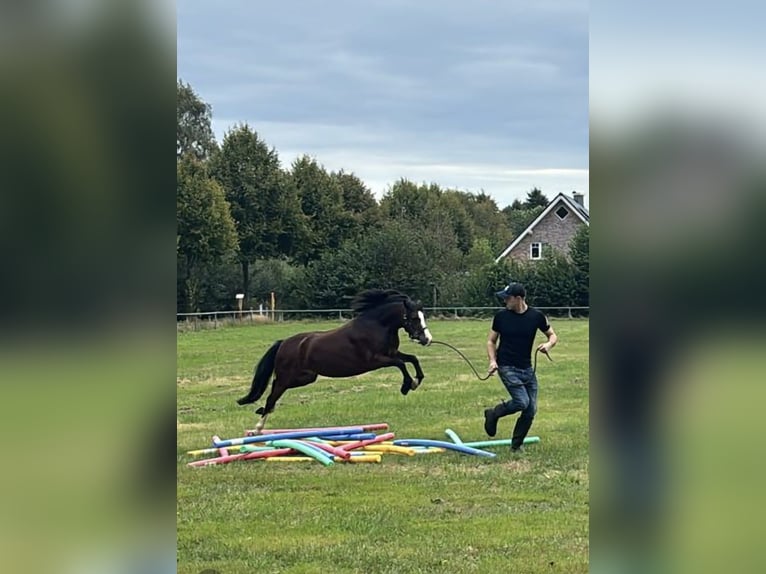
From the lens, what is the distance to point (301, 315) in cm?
774

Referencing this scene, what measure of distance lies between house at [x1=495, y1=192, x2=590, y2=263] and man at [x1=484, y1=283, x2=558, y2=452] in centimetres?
51

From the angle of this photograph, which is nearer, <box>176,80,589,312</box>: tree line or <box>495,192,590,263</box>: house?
<box>176,80,589,312</box>: tree line

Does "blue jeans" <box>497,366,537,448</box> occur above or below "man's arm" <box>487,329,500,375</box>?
below

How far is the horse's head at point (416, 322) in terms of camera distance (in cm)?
800

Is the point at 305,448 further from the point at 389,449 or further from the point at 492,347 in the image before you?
the point at 492,347

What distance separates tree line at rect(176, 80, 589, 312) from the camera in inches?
187

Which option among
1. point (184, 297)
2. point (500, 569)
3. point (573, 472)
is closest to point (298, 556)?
point (500, 569)

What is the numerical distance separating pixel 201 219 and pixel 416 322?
381 centimetres

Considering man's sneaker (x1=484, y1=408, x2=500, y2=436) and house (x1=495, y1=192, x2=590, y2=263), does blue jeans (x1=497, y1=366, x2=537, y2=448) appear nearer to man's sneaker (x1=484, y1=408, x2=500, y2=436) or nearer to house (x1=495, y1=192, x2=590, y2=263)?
man's sneaker (x1=484, y1=408, x2=500, y2=436)

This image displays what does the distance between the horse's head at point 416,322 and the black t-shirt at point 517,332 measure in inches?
33.1

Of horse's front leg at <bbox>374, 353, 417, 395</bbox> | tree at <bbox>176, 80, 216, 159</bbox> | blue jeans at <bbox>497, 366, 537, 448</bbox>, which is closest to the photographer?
tree at <bbox>176, 80, 216, 159</bbox>

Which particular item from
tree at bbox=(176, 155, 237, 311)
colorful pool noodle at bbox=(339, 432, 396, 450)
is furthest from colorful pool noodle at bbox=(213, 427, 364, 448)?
tree at bbox=(176, 155, 237, 311)

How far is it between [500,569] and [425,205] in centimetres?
349
